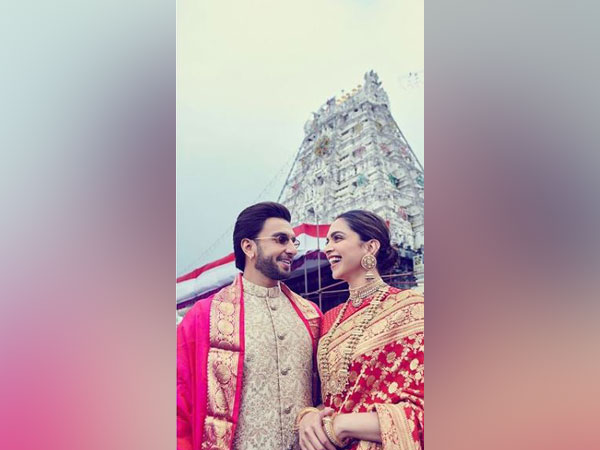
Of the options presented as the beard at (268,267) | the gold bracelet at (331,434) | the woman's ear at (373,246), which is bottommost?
the gold bracelet at (331,434)

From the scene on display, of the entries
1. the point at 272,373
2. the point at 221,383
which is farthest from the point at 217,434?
the point at 272,373

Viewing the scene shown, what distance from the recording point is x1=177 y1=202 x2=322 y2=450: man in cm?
276

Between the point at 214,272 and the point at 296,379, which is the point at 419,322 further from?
the point at 214,272

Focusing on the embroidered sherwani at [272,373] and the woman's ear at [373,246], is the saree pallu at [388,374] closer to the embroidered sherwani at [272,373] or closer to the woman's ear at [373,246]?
the embroidered sherwani at [272,373]

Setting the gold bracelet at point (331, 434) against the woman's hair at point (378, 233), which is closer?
the gold bracelet at point (331, 434)

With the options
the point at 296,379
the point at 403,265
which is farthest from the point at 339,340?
the point at 403,265

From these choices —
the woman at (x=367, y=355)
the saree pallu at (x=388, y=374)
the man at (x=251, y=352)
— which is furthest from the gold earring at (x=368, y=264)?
the man at (x=251, y=352)

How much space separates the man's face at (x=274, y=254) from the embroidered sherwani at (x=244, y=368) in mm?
70

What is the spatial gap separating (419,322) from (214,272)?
925 millimetres

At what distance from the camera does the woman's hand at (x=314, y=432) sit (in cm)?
274

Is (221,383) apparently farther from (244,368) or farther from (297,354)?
(297,354)

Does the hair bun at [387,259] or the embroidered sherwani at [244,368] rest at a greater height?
the hair bun at [387,259]

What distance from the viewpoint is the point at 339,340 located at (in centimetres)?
282

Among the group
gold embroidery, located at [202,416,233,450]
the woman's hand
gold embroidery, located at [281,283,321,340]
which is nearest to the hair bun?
A: gold embroidery, located at [281,283,321,340]
